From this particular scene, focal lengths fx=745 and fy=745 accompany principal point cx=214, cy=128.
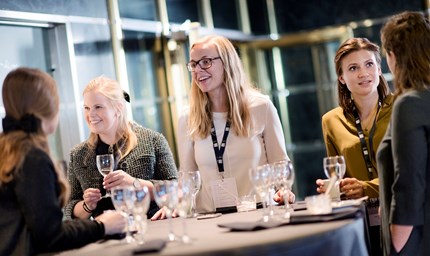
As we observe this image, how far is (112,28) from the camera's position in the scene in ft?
23.0

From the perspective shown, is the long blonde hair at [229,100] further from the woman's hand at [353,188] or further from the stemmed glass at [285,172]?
the stemmed glass at [285,172]

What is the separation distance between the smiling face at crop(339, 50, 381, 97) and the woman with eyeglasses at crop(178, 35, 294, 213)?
18.0 inches

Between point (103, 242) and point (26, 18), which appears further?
point (26, 18)

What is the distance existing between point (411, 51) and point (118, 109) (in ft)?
5.97

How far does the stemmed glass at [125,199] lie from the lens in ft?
9.35

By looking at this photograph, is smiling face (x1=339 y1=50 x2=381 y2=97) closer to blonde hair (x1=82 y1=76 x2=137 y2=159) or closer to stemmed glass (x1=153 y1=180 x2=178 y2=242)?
blonde hair (x1=82 y1=76 x2=137 y2=159)

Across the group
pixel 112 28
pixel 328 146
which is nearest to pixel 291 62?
pixel 112 28

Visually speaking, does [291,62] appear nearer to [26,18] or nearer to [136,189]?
[26,18]

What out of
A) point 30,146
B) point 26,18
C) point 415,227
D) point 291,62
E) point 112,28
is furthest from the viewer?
point 291,62

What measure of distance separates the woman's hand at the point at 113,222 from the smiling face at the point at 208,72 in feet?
3.90

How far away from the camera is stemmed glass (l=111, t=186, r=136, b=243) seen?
285cm

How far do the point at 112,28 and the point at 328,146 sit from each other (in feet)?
11.3

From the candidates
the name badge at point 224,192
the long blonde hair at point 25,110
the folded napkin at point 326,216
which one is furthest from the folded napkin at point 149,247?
the name badge at point 224,192

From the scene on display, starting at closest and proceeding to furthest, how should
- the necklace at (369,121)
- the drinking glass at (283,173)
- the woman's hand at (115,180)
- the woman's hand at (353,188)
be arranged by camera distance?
the drinking glass at (283,173), the woman's hand at (353,188), the woman's hand at (115,180), the necklace at (369,121)
